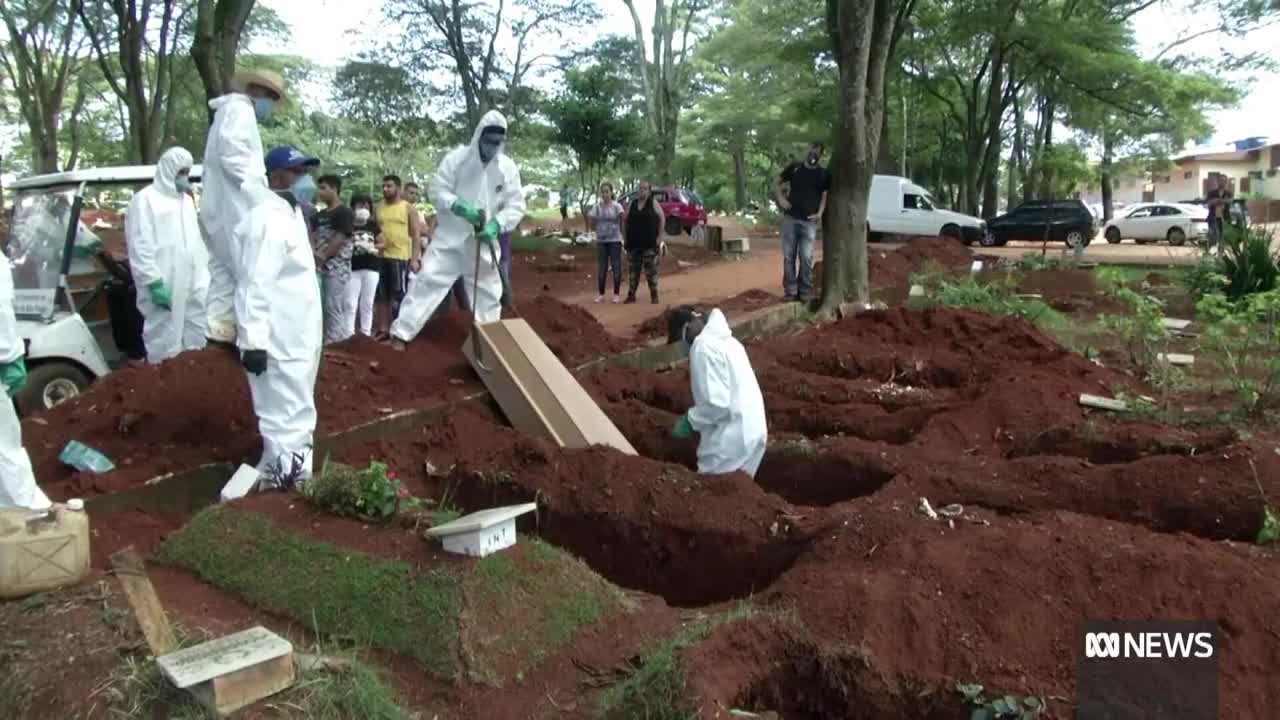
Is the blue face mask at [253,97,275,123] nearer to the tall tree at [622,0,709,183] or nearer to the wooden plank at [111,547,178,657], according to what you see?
the wooden plank at [111,547,178,657]

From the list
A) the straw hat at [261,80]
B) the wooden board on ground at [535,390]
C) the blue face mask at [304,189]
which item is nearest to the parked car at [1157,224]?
the wooden board on ground at [535,390]

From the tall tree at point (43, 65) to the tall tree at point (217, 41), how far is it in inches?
503

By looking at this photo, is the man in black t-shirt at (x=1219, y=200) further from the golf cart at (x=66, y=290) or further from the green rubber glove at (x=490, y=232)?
the golf cart at (x=66, y=290)

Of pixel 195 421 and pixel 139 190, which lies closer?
pixel 195 421

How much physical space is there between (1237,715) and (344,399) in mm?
5296

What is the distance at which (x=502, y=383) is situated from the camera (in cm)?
687

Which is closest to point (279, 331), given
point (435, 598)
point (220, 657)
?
point (435, 598)

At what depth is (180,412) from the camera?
584 centimetres

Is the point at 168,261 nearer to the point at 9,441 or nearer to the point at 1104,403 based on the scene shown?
the point at 9,441

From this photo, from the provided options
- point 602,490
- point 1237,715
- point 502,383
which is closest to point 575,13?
point 502,383

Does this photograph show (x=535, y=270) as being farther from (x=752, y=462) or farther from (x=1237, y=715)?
(x=1237, y=715)

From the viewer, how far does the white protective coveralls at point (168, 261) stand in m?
7.07

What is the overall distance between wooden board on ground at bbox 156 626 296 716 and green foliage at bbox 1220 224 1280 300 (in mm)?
10752

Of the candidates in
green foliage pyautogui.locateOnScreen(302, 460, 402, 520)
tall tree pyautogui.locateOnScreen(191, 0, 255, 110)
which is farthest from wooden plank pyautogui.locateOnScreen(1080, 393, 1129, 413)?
tall tree pyautogui.locateOnScreen(191, 0, 255, 110)
